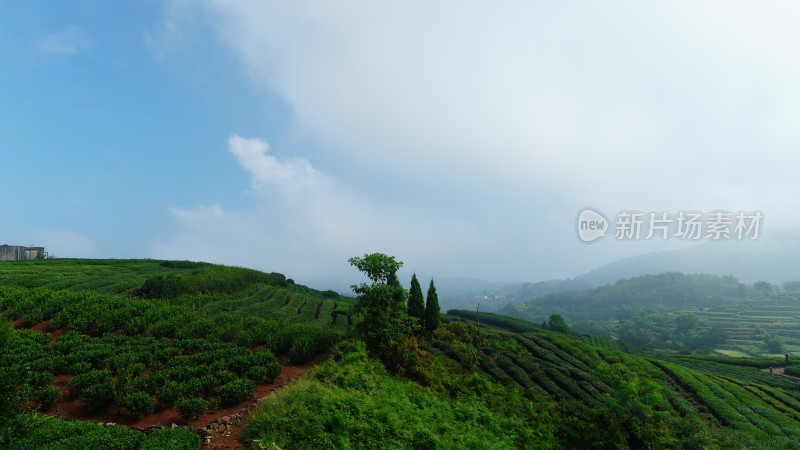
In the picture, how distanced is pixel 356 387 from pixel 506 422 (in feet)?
21.1

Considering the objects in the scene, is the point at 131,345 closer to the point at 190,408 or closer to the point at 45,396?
the point at 45,396

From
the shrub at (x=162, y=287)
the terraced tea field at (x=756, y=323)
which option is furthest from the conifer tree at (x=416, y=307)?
the terraced tea field at (x=756, y=323)

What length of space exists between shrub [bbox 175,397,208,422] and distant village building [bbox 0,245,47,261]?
61.7 meters

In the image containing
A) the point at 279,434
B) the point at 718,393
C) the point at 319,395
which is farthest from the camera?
the point at 718,393

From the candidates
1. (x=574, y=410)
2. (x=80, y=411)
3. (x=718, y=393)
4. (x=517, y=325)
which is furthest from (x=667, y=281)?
(x=80, y=411)

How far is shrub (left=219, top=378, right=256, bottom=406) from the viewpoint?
13.1m

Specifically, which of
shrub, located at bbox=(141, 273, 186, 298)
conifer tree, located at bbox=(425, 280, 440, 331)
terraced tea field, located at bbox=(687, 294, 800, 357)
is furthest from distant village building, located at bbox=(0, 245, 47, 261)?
terraced tea field, located at bbox=(687, 294, 800, 357)

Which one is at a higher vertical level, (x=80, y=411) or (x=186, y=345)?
(x=186, y=345)

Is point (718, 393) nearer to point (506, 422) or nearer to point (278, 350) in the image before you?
point (506, 422)

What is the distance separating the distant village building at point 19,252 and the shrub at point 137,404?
60.4m

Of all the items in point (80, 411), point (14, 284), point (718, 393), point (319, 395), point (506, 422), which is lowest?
point (718, 393)

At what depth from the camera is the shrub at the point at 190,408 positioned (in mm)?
11750

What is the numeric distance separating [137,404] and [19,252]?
6409cm

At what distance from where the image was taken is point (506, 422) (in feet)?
50.4
